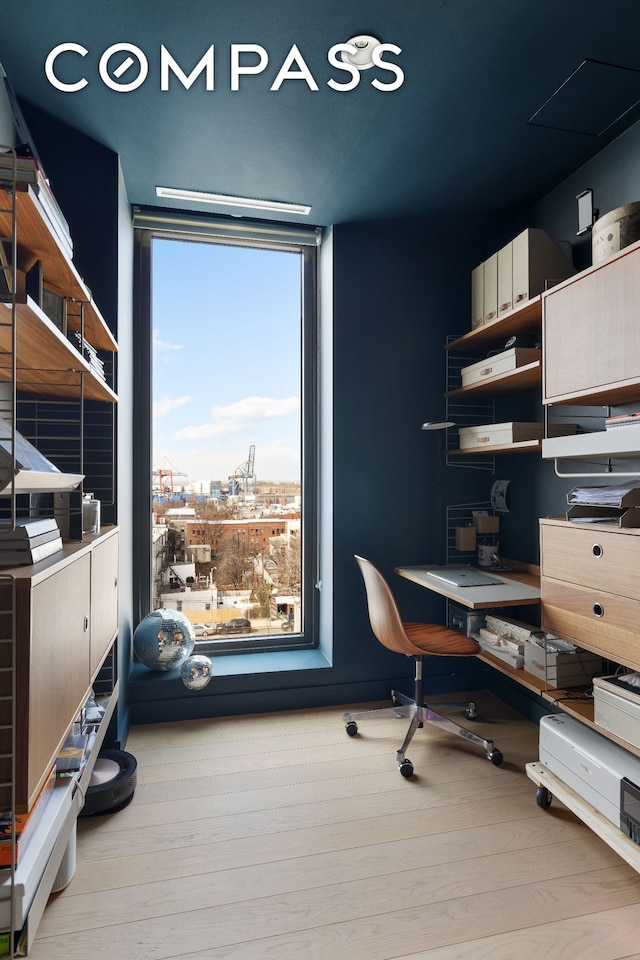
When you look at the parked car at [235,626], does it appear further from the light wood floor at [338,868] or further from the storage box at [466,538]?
the storage box at [466,538]

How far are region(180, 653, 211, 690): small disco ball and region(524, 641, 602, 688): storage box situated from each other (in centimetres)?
154

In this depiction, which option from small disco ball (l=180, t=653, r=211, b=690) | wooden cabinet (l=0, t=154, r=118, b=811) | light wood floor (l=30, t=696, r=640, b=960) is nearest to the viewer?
wooden cabinet (l=0, t=154, r=118, b=811)

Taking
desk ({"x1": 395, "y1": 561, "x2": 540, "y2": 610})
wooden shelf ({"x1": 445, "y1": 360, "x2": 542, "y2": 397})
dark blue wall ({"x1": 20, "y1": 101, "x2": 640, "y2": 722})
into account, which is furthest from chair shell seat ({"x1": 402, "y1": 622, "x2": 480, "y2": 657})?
wooden shelf ({"x1": 445, "y1": 360, "x2": 542, "y2": 397})

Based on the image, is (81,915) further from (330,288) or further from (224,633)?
(330,288)

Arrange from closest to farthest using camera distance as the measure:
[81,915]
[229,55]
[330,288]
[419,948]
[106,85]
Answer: [419,948] → [81,915] → [229,55] → [106,85] → [330,288]

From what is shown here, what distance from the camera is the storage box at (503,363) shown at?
2.34m

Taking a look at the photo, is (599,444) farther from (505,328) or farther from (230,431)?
(230,431)

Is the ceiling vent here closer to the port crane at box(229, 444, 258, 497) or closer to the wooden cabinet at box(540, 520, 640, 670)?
the wooden cabinet at box(540, 520, 640, 670)

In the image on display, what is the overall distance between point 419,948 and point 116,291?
8.35ft

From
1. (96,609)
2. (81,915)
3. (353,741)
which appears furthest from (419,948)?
(96,609)

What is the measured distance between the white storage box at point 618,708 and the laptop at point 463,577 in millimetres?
705

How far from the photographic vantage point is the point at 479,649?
2.40 metres

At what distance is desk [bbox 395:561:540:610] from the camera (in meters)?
2.07

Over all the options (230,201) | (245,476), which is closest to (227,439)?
(245,476)
